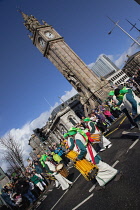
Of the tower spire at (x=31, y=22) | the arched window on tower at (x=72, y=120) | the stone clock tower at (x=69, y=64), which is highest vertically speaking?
the tower spire at (x=31, y=22)

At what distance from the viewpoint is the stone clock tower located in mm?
29203

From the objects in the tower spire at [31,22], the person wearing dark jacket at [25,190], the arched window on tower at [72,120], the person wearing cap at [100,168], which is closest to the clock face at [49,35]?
the tower spire at [31,22]

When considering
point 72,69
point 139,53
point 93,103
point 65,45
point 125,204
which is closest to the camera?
point 125,204

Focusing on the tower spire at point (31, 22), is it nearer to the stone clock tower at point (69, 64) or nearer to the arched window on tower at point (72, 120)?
the stone clock tower at point (69, 64)

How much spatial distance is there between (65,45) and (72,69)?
7152mm

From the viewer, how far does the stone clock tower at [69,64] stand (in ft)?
95.8

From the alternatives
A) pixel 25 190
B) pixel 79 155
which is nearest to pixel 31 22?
pixel 25 190

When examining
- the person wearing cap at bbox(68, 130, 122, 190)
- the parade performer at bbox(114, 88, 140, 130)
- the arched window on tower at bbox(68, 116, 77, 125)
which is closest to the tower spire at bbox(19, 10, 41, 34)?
the arched window on tower at bbox(68, 116, 77, 125)

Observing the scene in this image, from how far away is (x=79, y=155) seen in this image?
5293 millimetres

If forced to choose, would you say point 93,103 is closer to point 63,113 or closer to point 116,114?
point 63,113

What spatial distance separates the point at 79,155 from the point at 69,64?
28173mm

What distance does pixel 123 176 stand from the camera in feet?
16.2

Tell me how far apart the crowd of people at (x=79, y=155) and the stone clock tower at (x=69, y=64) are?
1174 centimetres

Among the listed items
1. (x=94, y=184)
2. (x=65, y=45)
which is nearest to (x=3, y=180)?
(x=94, y=184)
